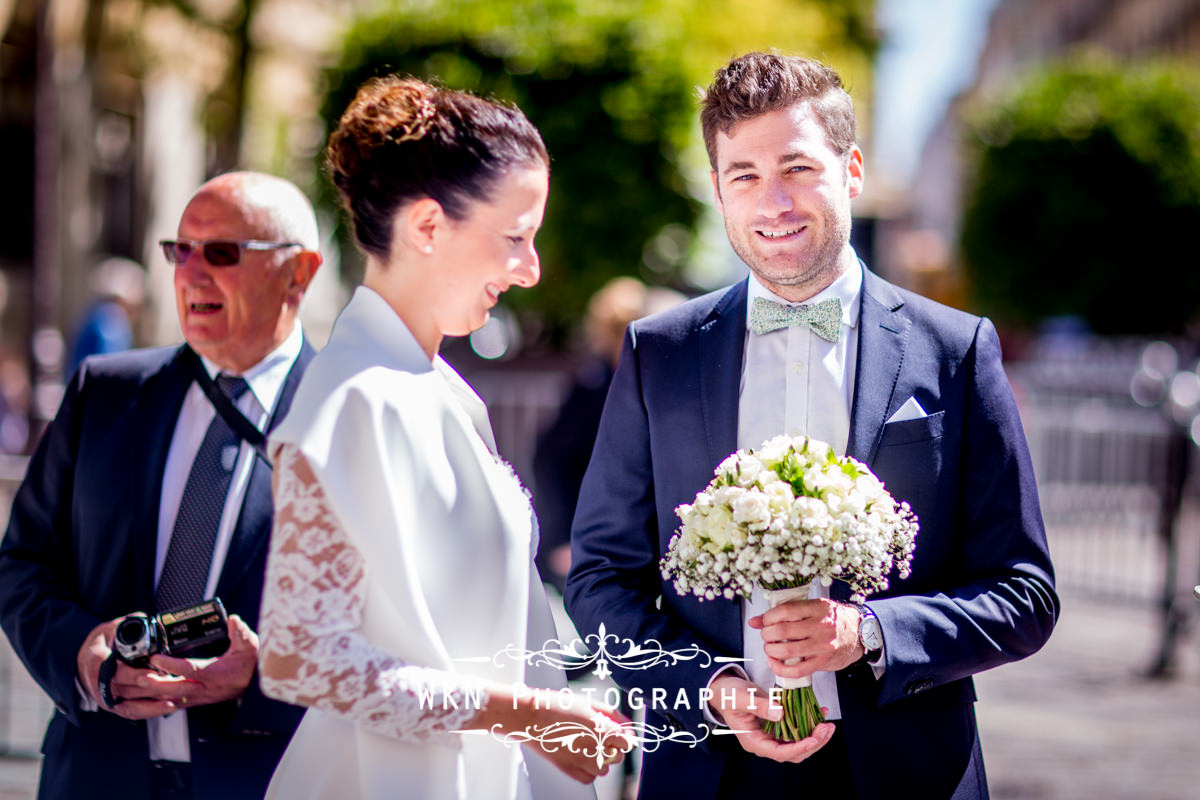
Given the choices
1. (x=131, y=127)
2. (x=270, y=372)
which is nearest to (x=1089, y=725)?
(x=270, y=372)

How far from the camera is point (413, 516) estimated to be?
6.57 feet

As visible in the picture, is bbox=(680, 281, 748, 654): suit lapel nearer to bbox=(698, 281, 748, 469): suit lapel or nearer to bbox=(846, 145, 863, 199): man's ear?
bbox=(698, 281, 748, 469): suit lapel

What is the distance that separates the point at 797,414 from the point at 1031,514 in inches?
19.5

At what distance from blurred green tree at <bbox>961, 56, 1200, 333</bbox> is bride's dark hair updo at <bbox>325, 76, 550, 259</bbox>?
23.9 m

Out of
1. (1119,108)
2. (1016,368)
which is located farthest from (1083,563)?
(1119,108)

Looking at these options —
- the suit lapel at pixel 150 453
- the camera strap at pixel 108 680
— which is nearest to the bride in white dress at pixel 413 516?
the camera strap at pixel 108 680

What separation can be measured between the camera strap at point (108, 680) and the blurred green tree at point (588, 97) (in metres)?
10.1

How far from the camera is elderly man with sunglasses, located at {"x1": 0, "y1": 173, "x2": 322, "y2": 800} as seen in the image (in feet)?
8.29

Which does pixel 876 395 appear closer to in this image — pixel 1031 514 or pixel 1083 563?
pixel 1031 514

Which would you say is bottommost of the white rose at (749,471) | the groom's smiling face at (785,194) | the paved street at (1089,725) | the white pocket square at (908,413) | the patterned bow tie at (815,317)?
the paved street at (1089,725)

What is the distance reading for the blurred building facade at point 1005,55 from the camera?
31281mm

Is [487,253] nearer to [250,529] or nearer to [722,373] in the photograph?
[722,373]

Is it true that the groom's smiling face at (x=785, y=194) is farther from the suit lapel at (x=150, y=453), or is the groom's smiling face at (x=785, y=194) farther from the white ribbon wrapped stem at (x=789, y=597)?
the suit lapel at (x=150, y=453)

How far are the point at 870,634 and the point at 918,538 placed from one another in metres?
0.24
